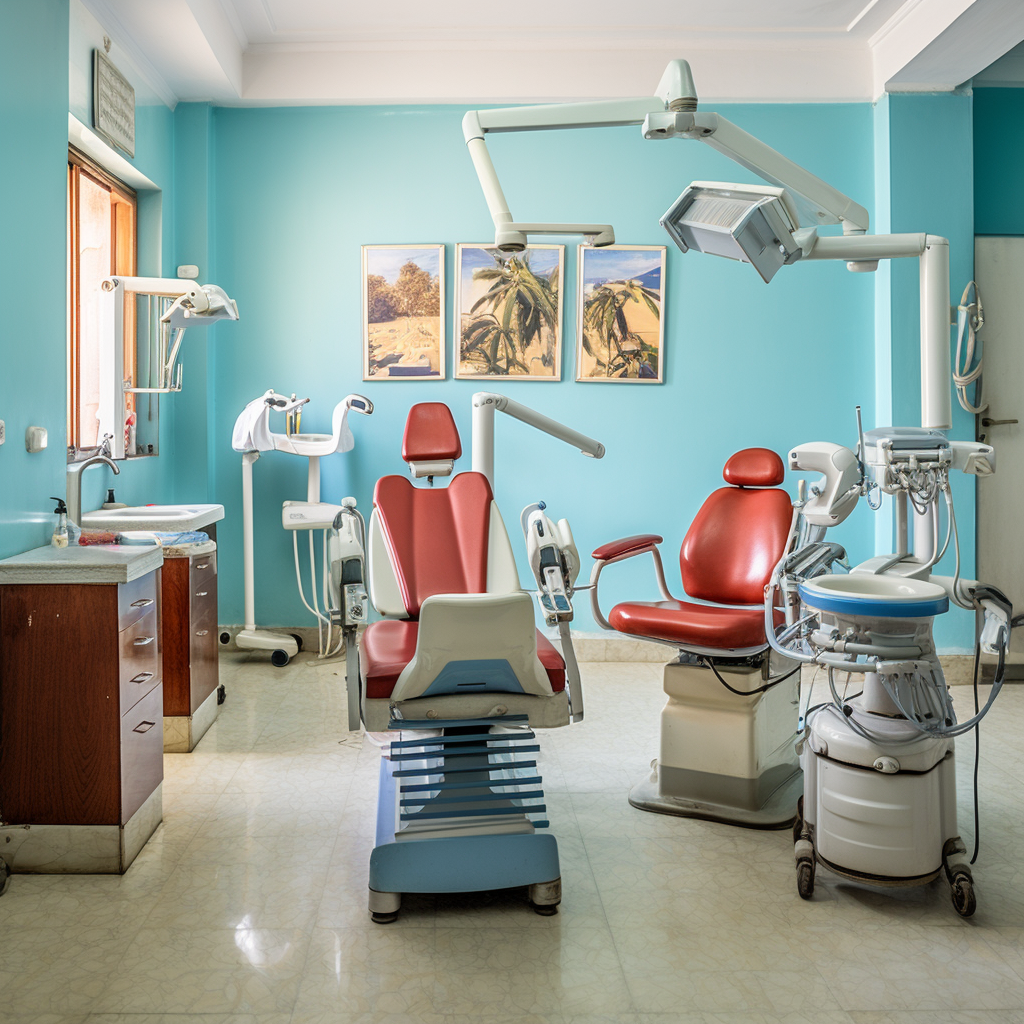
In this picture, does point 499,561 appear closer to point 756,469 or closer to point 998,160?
point 756,469

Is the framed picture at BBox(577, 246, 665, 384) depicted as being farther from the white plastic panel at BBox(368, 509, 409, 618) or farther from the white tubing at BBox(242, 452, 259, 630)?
the white plastic panel at BBox(368, 509, 409, 618)

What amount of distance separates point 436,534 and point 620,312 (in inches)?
87.0

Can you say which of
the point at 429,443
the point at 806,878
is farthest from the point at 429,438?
the point at 806,878

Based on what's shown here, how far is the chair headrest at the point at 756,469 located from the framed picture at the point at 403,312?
74.0 inches

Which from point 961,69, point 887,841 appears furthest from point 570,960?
point 961,69

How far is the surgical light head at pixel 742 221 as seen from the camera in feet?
6.93

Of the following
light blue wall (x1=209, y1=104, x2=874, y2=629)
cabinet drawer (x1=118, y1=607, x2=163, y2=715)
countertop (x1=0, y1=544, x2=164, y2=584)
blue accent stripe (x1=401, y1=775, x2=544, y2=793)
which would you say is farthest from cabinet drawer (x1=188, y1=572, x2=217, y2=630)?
blue accent stripe (x1=401, y1=775, x2=544, y2=793)

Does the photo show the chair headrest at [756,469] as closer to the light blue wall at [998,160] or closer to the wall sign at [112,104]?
the light blue wall at [998,160]

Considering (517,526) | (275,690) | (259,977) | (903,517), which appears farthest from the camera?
(517,526)

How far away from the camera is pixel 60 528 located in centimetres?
286

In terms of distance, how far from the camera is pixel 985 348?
15.0ft

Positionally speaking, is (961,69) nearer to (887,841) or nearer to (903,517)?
(903,517)

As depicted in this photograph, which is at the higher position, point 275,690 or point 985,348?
point 985,348

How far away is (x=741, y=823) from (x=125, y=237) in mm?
3826
